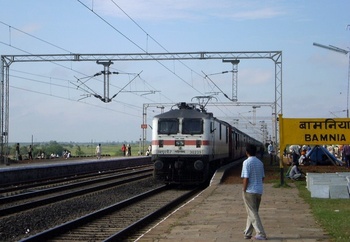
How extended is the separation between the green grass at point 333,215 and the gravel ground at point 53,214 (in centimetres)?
585

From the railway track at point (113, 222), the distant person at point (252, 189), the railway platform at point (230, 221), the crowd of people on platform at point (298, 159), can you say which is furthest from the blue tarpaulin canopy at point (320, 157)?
the distant person at point (252, 189)

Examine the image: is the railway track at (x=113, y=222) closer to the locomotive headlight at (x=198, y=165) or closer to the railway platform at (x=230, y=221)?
the railway platform at (x=230, y=221)

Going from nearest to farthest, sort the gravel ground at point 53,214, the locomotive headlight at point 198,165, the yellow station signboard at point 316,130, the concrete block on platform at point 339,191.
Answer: the gravel ground at point 53,214 → the concrete block on platform at point 339,191 → the yellow station signboard at point 316,130 → the locomotive headlight at point 198,165

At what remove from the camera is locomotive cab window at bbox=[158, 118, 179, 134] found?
25.4 meters

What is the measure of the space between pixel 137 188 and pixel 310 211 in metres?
11.0

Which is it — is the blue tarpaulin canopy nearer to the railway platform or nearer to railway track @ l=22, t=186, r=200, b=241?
railway track @ l=22, t=186, r=200, b=241

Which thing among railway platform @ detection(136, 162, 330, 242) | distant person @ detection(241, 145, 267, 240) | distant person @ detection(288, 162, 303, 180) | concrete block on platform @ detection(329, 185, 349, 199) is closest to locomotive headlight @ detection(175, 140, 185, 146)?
distant person @ detection(288, 162, 303, 180)

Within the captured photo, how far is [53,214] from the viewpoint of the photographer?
15.6m

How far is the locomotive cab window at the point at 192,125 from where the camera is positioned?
997 inches

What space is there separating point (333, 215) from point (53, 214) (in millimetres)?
6942

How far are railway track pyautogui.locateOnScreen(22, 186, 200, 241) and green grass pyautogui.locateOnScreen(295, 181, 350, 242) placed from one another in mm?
3889

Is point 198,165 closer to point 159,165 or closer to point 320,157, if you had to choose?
point 159,165

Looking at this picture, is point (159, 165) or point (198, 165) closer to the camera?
point (198, 165)

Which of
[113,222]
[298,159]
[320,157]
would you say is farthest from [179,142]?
[320,157]
